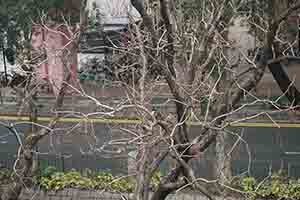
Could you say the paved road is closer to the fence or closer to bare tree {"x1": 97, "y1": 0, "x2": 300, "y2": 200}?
the fence

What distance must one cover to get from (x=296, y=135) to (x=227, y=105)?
417 inches

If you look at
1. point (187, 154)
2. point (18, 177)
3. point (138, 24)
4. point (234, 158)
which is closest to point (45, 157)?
point (234, 158)

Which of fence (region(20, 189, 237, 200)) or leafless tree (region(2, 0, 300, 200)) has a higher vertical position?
leafless tree (region(2, 0, 300, 200))

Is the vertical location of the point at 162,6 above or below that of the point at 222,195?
above

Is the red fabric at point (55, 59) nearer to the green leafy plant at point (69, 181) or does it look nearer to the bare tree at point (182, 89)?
the bare tree at point (182, 89)

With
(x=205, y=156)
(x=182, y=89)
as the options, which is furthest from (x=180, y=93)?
(x=205, y=156)

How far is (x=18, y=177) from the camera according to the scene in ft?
18.2

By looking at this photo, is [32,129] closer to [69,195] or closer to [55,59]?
[55,59]

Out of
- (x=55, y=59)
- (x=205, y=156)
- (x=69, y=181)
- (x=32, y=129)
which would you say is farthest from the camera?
(x=205, y=156)

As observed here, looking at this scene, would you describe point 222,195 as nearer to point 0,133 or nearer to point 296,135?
point 296,135

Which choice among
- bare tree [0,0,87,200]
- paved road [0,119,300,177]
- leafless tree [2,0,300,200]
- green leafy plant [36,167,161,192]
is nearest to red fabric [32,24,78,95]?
bare tree [0,0,87,200]

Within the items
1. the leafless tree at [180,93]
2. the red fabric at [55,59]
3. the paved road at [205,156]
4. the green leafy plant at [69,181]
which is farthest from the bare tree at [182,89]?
the paved road at [205,156]

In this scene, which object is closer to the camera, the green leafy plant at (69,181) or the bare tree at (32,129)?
the bare tree at (32,129)

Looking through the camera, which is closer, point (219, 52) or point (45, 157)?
point (219, 52)
